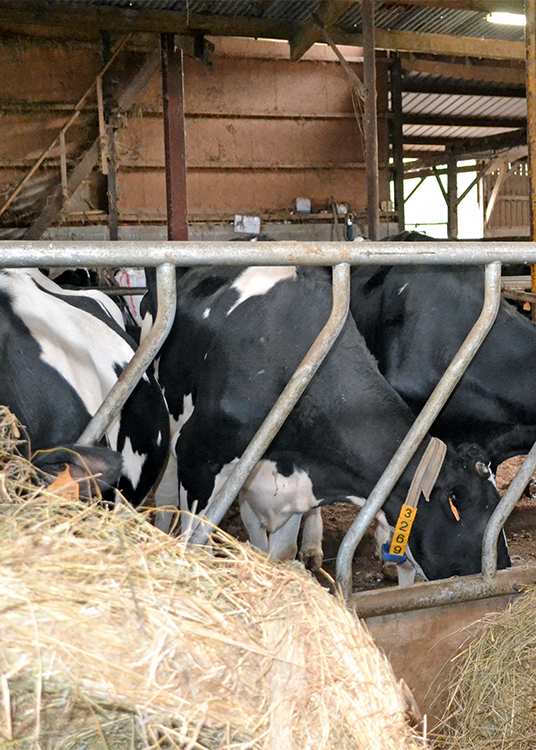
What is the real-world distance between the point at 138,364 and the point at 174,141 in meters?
6.32

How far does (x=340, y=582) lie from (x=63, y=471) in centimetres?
103

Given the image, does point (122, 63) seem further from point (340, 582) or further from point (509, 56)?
point (340, 582)

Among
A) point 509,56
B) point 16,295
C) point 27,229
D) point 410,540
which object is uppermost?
point 509,56

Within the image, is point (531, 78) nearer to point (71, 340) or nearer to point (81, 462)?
point (71, 340)

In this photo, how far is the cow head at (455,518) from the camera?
250 cm

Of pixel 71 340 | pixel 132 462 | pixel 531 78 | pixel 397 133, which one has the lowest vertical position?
pixel 132 462

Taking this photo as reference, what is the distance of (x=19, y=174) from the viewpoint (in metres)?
8.88

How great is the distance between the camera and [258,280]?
3.03 metres

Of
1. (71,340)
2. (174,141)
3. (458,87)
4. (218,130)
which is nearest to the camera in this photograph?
(71,340)

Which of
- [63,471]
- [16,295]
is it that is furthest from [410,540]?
[16,295]

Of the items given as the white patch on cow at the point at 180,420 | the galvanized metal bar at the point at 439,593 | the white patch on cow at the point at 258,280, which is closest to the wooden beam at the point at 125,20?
the white patch on cow at the point at 258,280

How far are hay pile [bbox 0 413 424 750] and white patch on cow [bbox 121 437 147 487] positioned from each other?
181 cm

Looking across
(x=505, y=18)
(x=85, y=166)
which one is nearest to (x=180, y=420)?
(x=85, y=166)

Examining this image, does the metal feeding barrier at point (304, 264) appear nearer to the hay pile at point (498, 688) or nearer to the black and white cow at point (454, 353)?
the hay pile at point (498, 688)
